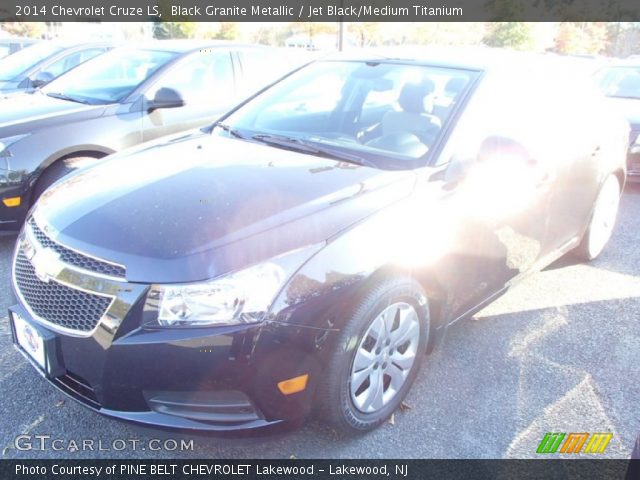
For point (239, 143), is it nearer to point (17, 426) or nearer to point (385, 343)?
point (385, 343)

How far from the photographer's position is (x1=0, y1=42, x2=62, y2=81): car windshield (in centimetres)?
761

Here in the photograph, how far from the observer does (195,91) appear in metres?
5.43

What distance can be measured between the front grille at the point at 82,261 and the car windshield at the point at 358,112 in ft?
4.21

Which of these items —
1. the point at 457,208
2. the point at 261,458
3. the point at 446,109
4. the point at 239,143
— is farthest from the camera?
the point at 239,143

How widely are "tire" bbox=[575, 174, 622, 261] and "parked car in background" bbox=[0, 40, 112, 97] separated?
6322mm

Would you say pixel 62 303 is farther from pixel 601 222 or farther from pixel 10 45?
pixel 10 45

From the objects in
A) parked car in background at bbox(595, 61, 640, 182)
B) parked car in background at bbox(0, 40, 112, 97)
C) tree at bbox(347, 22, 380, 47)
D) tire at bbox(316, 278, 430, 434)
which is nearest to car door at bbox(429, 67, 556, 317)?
tire at bbox(316, 278, 430, 434)

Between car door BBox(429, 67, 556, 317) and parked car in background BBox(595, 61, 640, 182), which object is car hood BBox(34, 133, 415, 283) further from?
parked car in background BBox(595, 61, 640, 182)

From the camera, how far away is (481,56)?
10.7ft

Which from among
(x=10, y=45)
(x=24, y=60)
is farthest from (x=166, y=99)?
(x=10, y=45)

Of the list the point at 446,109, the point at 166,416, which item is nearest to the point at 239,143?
the point at 446,109

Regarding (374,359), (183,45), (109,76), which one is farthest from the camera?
(183,45)

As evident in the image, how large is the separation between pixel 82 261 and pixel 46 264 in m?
0.23
